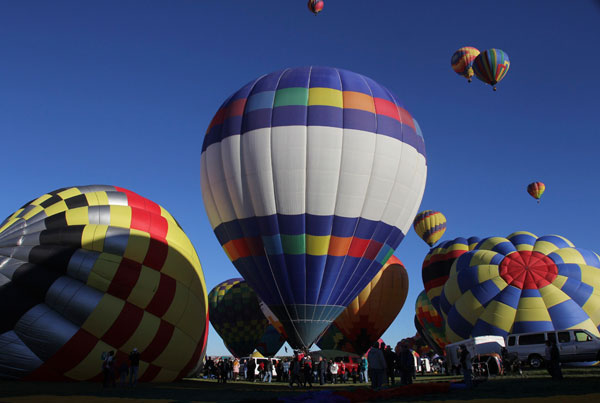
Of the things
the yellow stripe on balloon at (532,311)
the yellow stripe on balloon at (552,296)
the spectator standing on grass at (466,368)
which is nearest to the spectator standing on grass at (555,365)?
A: the spectator standing on grass at (466,368)

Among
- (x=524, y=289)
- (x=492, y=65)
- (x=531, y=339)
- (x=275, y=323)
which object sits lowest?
(x=531, y=339)

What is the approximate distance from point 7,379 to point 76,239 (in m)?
3.56

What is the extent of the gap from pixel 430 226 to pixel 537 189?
7247 millimetres

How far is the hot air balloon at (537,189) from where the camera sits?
33438 millimetres

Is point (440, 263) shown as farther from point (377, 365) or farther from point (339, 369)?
point (377, 365)

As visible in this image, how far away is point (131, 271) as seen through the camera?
13.4 meters

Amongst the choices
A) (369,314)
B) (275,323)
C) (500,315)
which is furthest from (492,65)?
(275,323)

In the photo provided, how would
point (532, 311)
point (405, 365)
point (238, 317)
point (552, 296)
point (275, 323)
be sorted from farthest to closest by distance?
point (238, 317) < point (275, 323) < point (552, 296) < point (532, 311) < point (405, 365)

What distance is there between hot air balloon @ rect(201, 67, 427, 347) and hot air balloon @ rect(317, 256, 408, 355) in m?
8.30

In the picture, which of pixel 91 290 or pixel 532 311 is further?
pixel 532 311

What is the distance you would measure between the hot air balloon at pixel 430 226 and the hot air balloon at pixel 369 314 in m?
7.74

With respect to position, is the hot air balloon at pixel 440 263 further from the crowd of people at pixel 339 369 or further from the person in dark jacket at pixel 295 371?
the person in dark jacket at pixel 295 371

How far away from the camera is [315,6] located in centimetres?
2900

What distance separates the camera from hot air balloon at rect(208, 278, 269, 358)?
34375 mm
